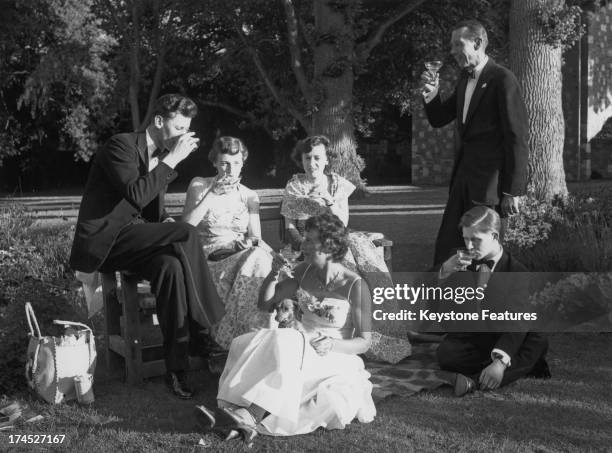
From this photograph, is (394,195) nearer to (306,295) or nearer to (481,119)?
(481,119)

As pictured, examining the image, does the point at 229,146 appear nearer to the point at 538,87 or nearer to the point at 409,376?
the point at 409,376

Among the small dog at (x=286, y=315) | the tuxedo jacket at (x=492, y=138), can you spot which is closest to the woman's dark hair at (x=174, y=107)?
the small dog at (x=286, y=315)

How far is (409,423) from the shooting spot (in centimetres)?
379

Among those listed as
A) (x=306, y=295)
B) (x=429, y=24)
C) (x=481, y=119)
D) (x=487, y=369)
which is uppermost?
(x=429, y=24)

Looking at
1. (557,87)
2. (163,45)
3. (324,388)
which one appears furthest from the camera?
(163,45)

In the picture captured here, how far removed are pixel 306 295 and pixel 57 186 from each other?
20511 mm

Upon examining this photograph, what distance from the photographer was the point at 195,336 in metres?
4.66

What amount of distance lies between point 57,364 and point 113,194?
3.37 feet

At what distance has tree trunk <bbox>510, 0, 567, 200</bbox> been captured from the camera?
8.39 metres

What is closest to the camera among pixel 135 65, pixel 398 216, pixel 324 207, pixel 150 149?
pixel 150 149

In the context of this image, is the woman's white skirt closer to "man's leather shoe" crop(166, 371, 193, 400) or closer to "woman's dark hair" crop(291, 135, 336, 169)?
"man's leather shoe" crop(166, 371, 193, 400)

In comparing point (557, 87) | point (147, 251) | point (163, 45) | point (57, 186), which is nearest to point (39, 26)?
point (163, 45)

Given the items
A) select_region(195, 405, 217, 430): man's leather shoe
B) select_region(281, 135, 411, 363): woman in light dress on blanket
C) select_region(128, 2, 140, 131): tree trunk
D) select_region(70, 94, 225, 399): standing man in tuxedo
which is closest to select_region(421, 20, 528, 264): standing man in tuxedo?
select_region(281, 135, 411, 363): woman in light dress on blanket

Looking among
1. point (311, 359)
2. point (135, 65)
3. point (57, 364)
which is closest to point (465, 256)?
point (311, 359)
